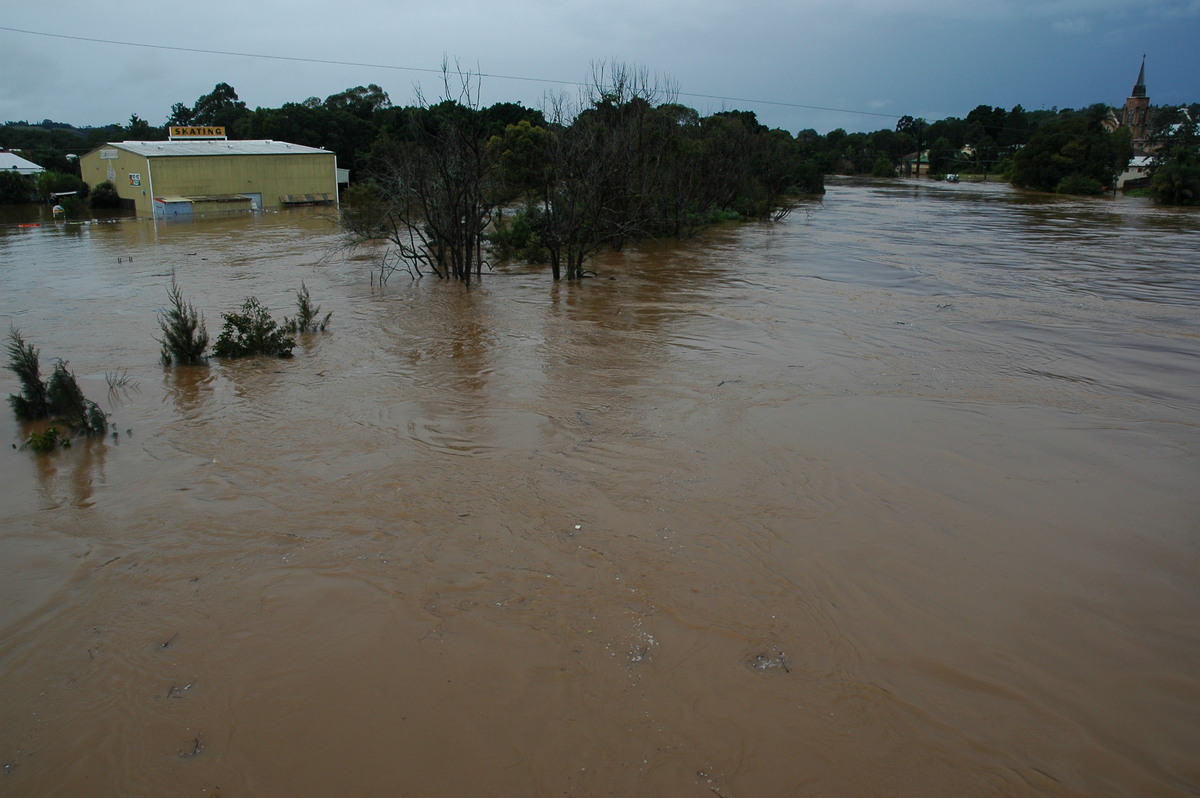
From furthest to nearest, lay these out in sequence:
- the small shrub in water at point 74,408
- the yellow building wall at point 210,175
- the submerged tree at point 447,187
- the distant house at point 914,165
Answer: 1. the distant house at point 914,165
2. the yellow building wall at point 210,175
3. the submerged tree at point 447,187
4. the small shrub in water at point 74,408

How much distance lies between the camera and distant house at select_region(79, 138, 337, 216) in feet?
131

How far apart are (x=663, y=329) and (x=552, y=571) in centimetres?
817

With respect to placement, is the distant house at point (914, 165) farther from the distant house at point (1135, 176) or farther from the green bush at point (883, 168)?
the distant house at point (1135, 176)

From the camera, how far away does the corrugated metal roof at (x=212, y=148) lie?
1617 inches

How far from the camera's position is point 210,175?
136 ft

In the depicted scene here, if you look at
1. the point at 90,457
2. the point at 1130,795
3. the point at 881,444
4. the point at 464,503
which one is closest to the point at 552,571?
the point at 464,503

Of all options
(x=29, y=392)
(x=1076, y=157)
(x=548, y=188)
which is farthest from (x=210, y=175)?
(x=1076, y=157)

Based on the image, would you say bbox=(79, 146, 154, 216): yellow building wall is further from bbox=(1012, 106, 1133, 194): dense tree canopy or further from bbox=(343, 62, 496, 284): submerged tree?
bbox=(1012, 106, 1133, 194): dense tree canopy

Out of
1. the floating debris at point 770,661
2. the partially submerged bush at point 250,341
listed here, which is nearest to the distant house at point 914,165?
the partially submerged bush at point 250,341

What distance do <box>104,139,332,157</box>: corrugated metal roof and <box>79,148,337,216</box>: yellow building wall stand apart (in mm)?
336

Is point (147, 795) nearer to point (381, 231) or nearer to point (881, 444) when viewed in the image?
point (881, 444)

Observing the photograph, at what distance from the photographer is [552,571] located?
198 inches

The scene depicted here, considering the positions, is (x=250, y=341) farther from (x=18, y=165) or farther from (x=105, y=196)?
(x=18, y=165)

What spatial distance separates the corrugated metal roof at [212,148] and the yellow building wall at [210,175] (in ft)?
1.10
